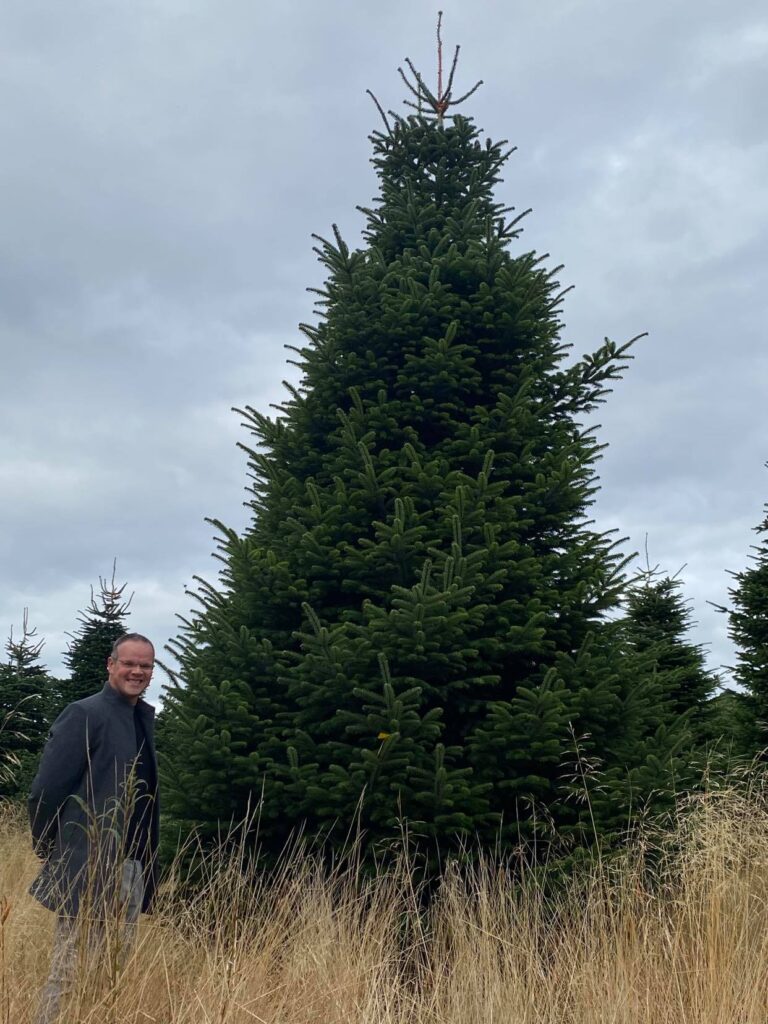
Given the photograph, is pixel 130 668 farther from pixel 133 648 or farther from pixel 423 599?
pixel 423 599

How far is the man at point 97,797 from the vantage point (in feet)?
13.9

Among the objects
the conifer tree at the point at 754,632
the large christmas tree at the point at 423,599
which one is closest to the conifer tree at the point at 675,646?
the conifer tree at the point at 754,632

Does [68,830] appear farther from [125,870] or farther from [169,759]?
[169,759]

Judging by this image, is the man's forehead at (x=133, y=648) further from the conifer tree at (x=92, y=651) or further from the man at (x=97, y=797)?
the conifer tree at (x=92, y=651)

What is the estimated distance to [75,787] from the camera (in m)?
4.64

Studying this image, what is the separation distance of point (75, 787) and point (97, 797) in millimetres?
141

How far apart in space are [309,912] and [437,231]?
18.2 feet

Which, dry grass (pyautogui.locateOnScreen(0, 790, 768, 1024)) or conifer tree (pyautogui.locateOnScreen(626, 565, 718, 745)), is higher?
conifer tree (pyautogui.locateOnScreen(626, 565, 718, 745))

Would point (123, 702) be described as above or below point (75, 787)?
above

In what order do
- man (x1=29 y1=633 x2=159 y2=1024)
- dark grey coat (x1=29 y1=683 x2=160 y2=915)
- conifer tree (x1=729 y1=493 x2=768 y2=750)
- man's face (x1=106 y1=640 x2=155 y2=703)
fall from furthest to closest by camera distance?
conifer tree (x1=729 y1=493 x2=768 y2=750) → man's face (x1=106 y1=640 x2=155 y2=703) → dark grey coat (x1=29 y1=683 x2=160 y2=915) → man (x1=29 y1=633 x2=159 y2=1024)

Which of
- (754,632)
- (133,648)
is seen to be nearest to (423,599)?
(133,648)

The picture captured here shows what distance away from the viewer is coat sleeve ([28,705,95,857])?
451 cm

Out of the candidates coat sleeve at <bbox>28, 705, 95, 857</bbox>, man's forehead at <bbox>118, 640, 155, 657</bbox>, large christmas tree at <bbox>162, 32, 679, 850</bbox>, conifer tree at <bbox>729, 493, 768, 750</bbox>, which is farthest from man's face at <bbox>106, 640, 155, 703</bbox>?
conifer tree at <bbox>729, 493, 768, 750</bbox>

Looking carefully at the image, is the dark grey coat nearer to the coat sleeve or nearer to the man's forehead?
the coat sleeve
